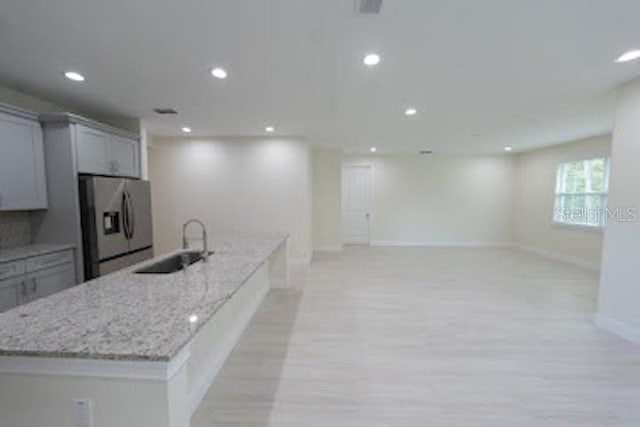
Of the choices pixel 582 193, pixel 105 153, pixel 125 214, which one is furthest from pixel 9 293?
pixel 582 193

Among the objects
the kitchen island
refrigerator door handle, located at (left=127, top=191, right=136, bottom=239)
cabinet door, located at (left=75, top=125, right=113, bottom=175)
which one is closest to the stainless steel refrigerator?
refrigerator door handle, located at (left=127, top=191, right=136, bottom=239)

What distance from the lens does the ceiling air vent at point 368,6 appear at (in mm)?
1766

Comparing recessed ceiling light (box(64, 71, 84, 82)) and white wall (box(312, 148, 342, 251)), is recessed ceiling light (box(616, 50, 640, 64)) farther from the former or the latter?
white wall (box(312, 148, 342, 251))

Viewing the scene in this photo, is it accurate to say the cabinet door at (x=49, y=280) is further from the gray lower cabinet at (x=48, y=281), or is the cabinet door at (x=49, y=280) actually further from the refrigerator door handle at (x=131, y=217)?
the refrigerator door handle at (x=131, y=217)

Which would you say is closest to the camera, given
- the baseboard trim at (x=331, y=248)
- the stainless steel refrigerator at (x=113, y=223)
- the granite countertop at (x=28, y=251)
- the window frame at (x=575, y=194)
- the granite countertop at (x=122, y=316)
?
the granite countertop at (x=122, y=316)

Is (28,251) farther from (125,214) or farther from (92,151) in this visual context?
(92,151)

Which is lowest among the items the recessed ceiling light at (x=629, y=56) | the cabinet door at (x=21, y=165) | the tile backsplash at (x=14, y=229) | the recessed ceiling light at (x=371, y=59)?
the tile backsplash at (x=14, y=229)

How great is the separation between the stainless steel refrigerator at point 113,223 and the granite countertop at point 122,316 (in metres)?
1.80

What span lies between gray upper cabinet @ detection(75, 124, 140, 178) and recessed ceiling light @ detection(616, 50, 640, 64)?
5243 millimetres

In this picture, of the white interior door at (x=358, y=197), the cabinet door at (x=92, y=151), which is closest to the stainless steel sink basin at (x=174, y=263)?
the cabinet door at (x=92, y=151)

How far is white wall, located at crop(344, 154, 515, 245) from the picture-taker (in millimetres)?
8547

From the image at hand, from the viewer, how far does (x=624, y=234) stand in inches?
123

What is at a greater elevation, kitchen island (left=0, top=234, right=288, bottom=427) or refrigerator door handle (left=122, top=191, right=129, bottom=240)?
refrigerator door handle (left=122, top=191, right=129, bottom=240)

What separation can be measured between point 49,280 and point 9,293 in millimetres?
439
